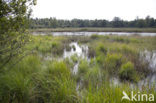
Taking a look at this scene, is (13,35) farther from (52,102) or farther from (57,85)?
(52,102)

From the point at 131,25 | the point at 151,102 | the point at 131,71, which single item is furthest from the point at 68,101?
the point at 131,25

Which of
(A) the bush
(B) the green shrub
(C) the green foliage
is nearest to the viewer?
(C) the green foliage

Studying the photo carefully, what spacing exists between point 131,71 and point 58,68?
3210 millimetres

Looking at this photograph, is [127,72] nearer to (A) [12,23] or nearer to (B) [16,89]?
(B) [16,89]

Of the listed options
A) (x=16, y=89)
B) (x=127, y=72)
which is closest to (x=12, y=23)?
(x=16, y=89)

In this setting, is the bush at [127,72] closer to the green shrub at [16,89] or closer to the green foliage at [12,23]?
the green shrub at [16,89]

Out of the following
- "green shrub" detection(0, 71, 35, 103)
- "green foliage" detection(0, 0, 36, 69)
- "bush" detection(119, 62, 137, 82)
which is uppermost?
"green foliage" detection(0, 0, 36, 69)

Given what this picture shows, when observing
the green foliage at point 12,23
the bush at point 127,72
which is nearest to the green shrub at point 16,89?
→ the green foliage at point 12,23

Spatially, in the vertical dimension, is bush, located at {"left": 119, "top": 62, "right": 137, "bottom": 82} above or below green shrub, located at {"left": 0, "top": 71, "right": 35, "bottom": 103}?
below

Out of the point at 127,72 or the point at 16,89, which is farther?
the point at 127,72

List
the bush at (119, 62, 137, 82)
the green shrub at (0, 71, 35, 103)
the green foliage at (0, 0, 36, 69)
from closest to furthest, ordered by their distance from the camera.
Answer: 1. the green foliage at (0, 0, 36, 69)
2. the green shrub at (0, 71, 35, 103)
3. the bush at (119, 62, 137, 82)

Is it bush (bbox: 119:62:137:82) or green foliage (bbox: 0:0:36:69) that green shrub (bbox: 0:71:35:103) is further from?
bush (bbox: 119:62:137:82)

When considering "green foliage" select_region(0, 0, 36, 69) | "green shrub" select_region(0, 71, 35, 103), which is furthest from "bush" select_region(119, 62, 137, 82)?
"green foliage" select_region(0, 0, 36, 69)

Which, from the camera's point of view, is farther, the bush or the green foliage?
the bush
